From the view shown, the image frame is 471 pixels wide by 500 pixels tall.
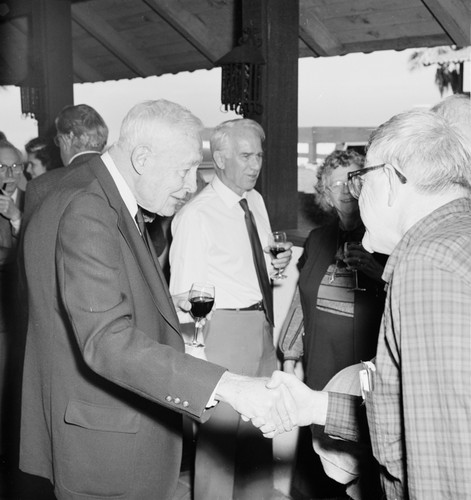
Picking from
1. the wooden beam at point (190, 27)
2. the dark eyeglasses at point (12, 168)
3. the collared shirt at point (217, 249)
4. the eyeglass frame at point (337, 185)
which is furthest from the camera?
the wooden beam at point (190, 27)

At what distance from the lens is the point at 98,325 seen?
5.39 ft

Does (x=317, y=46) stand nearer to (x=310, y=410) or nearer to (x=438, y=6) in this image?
(x=438, y=6)

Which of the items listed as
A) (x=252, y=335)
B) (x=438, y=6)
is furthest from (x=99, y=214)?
(x=438, y=6)

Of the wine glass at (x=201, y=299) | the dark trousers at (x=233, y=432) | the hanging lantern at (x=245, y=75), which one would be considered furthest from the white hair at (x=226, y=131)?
the wine glass at (x=201, y=299)

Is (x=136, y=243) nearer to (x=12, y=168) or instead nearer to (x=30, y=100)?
(x=12, y=168)

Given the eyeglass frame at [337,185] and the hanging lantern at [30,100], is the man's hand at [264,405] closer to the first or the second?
the eyeglass frame at [337,185]

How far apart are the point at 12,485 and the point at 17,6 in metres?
4.64

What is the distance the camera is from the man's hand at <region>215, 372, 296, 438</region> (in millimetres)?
1778

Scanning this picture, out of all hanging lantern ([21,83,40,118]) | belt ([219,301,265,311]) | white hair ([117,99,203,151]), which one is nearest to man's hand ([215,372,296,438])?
white hair ([117,99,203,151])

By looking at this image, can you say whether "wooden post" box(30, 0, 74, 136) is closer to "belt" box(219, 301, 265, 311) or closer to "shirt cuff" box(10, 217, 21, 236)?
"shirt cuff" box(10, 217, 21, 236)

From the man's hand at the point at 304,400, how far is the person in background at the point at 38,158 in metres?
3.83

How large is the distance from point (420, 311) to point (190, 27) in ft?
15.4

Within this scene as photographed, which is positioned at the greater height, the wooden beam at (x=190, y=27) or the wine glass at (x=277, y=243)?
the wooden beam at (x=190, y=27)

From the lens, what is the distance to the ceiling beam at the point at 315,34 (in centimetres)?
493
